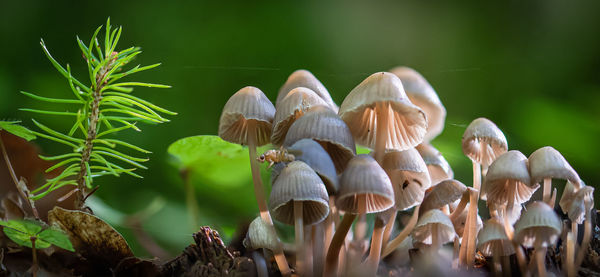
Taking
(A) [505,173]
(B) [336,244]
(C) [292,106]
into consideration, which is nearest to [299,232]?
(B) [336,244]

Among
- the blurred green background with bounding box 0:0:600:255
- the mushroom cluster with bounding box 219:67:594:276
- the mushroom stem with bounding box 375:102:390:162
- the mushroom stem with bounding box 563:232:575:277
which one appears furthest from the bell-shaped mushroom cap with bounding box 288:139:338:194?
the blurred green background with bounding box 0:0:600:255

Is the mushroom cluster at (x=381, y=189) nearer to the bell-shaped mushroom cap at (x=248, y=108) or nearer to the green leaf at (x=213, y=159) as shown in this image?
the bell-shaped mushroom cap at (x=248, y=108)

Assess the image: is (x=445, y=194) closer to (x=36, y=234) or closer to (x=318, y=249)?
(x=318, y=249)

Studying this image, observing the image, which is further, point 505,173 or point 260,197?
point 260,197

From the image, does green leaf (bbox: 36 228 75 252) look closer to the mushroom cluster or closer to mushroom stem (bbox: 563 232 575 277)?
the mushroom cluster

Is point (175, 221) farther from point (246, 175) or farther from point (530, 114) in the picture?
point (530, 114)

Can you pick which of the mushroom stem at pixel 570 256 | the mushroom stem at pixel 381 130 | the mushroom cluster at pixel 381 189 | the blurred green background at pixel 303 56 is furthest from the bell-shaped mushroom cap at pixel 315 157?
the blurred green background at pixel 303 56

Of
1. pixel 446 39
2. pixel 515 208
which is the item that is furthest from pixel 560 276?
pixel 446 39

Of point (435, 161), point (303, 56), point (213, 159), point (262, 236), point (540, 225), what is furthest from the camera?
point (303, 56)
